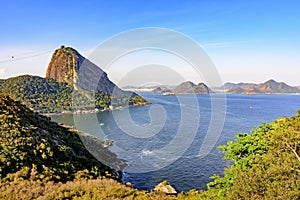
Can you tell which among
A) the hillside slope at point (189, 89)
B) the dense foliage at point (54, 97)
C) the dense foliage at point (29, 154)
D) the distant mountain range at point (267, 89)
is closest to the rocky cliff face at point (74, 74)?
the dense foliage at point (54, 97)

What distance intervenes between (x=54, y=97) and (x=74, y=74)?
61.4ft

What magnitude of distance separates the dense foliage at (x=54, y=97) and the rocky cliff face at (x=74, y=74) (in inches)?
139

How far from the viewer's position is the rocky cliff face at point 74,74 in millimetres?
82069

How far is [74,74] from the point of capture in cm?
8900

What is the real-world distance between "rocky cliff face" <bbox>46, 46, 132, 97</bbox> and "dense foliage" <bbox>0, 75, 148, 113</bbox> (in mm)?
3529

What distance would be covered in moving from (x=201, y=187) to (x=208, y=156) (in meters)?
7.22

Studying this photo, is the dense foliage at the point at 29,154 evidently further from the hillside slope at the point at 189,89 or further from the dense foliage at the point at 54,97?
the hillside slope at the point at 189,89

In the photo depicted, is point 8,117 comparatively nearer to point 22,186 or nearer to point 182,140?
point 22,186

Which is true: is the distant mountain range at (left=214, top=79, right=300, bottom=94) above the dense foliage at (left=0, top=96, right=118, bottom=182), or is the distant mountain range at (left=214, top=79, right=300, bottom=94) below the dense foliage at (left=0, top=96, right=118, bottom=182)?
above

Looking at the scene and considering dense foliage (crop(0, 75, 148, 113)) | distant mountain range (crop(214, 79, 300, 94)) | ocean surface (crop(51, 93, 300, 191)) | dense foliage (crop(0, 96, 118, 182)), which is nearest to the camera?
dense foliage (crop(0, 96, 118, 182))

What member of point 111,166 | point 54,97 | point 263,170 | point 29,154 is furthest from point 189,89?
point 263,170

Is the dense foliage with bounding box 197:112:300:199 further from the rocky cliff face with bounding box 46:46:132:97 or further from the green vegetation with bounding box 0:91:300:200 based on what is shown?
the rocky cliff face with bounding box 46:46:132:97

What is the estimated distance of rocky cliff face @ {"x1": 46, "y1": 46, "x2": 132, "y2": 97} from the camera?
82069mm

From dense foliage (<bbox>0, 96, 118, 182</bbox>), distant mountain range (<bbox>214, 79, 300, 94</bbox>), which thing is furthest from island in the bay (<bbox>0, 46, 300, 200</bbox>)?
distant mountain range (<bbox>214, 79, 300, 94</bbox>)
